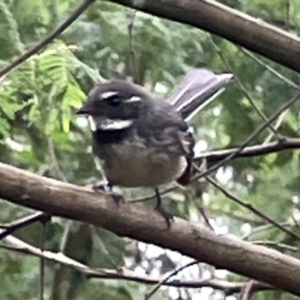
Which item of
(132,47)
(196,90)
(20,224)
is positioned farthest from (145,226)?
(132,47)

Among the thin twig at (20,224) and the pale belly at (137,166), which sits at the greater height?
the thin twig at (20,224)

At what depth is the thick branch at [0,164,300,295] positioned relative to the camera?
1.36m

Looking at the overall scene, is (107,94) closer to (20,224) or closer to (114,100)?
(114,100)

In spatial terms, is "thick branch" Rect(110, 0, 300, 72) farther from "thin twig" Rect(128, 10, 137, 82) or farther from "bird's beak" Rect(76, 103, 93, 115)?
"thin twig" Rect(128, 10, 137, 82)

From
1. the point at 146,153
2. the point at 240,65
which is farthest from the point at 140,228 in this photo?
the point at 240,65

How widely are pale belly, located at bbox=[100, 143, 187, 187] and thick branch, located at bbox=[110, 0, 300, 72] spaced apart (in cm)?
46

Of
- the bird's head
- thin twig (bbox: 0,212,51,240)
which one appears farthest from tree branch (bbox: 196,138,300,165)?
thin twig (bbox: 0,212,51,240)

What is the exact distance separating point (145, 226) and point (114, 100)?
0.36 metres

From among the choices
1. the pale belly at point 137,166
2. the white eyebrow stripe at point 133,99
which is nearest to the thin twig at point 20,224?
the pale belly at point 137,166

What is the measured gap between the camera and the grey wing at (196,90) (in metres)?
A: 1.85

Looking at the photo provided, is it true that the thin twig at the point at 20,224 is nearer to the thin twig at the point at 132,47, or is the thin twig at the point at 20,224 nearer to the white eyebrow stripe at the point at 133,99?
the white eyebrow stripe at the point at 133,99

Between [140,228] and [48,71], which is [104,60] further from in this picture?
[140,228]

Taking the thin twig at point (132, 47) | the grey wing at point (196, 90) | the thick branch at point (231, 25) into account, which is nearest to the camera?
the thick branch at point (231, 25)

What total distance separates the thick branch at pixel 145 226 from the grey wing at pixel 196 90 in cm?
39
